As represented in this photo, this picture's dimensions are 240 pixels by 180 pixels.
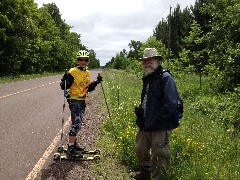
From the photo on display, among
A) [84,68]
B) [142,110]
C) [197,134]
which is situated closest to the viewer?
[142,110]

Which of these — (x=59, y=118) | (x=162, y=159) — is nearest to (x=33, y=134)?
(x=59, y=118)

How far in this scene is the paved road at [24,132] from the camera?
6.42 metres

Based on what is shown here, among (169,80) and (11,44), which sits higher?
(11,44)

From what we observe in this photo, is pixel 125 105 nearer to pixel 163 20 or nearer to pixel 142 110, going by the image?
pixel 142 110

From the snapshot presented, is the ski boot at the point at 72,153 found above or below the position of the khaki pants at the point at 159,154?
below

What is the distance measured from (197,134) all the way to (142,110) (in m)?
2.98

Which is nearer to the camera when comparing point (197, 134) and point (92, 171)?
point (92, 171)

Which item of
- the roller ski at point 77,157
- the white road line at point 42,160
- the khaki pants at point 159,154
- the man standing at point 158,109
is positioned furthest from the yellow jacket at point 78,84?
the khaki pants at point 159,154

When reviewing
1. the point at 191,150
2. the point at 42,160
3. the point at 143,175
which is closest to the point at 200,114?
the point at 191,150

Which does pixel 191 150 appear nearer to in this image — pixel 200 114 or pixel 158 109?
pixel 158 109

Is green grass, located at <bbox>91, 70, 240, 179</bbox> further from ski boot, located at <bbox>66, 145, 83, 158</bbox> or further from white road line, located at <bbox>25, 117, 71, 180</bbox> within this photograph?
white road line, located at <bbox>25, 117, 71, 180</bbox>

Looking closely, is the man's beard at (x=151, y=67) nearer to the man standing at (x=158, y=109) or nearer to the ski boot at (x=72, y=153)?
the man standing at (x=158, y=109)

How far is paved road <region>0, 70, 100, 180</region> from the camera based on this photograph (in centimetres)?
642

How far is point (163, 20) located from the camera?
8569cm
